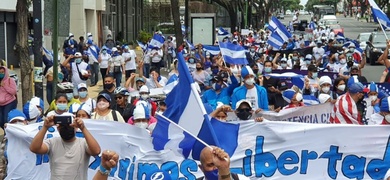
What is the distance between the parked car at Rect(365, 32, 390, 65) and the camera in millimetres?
33125

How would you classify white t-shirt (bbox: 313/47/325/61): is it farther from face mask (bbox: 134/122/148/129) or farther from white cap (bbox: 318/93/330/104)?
face mask (bbox: 134/122/148/129)

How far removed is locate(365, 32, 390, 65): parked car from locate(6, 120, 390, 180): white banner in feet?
84.3

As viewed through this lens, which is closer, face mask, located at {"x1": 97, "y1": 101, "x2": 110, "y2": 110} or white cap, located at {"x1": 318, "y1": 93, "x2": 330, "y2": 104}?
face mask, located at {"x1": 97, "y1": 101, "x2": 110, "y2": 110}

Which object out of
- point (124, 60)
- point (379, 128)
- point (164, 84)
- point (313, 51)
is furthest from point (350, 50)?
point (379, 128)

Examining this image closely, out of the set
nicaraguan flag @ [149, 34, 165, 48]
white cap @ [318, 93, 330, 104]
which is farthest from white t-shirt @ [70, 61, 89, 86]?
white cap @ [318, 93, 330, 104]

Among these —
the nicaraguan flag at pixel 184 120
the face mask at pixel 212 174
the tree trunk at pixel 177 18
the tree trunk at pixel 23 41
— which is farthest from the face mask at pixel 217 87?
the tree trunk at pixel 177 18

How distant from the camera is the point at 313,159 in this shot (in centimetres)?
796

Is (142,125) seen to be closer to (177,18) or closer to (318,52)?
(318,52)

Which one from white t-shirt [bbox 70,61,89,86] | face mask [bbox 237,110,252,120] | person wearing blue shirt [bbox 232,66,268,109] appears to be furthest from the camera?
white t-shirt [bbox 70,61,89,86]

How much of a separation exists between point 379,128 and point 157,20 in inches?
1943

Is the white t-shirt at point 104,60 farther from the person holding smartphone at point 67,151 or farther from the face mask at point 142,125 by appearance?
the person holding smartphone at point 67,151

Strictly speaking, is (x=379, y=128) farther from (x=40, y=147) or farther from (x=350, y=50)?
(x=350, y=50)

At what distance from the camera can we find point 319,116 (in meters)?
10.1

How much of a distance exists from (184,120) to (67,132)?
2.98 ft
